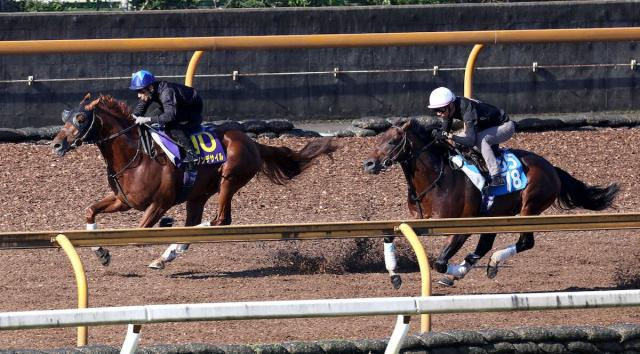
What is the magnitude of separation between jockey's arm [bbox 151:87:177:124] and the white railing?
535cm

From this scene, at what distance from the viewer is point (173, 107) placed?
39.0 ft

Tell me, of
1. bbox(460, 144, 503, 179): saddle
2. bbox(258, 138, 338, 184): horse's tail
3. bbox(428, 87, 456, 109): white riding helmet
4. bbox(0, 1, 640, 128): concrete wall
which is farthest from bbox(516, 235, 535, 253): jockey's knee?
bbox(0, 1, 640, 128): concrete wall

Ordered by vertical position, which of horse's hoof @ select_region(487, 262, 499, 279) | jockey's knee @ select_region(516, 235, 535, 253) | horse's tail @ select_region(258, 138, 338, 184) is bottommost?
horse's hoof @ select_region(487, 262, 499, 279)

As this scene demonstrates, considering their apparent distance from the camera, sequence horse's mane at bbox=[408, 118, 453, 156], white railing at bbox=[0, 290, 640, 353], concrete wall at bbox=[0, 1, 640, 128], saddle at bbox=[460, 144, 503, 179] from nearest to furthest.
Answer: white railing at bbox=[0, 290, 640, 353] → horse's mane at bbox=[408, 118, 453, 156] → saddle at bbox=[460, 144, 503, 179] → concrete wall at bbox=[0, 1, 640, 128]

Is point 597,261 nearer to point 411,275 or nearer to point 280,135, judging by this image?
point 411,275

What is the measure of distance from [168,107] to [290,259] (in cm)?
174

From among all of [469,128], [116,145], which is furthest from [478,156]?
[116,145]

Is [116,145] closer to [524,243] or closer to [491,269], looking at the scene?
[491,269]

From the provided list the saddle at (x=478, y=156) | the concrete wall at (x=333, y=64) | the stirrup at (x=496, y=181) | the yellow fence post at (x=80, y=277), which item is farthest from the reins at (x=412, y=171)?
the concrete wall at (x=333, y=64)

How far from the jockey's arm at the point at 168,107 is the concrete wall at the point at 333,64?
451cm

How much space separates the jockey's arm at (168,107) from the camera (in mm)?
11852

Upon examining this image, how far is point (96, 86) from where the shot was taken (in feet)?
53.5

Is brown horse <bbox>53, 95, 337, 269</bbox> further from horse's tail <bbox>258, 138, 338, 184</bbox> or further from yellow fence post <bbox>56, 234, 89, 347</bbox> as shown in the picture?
yellow fence post <bbox>56, 234, 89, 347</bbox>

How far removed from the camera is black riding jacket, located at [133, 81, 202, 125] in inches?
468
